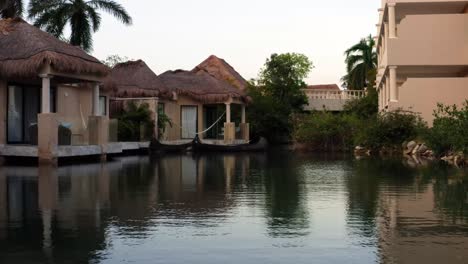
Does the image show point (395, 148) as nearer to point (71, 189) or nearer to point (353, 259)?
point (71, 189)

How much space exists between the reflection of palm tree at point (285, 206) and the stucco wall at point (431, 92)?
14.7 m

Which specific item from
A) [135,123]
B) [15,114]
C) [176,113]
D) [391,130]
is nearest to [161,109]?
[176,113]

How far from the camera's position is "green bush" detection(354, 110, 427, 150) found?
29422 millimetres

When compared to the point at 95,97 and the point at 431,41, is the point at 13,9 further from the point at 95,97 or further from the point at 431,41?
the point at 431,41

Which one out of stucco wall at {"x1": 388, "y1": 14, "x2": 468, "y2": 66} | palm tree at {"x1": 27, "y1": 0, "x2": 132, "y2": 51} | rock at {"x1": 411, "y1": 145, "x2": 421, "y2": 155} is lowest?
rock at {"x1": 411, "y1": 145, "x2": 421, "y2": 155}

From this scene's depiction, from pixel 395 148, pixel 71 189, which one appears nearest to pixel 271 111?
pixel 395 148

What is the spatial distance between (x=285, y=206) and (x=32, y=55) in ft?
42.2

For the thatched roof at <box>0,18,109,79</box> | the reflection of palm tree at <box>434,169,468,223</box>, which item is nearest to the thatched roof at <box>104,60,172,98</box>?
the thatched roof at <box>0,18,109,79</box>

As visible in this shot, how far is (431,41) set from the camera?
100.0ft

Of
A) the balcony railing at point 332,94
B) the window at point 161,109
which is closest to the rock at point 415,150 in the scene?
the window at point 161,109

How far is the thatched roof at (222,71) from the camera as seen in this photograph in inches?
1941

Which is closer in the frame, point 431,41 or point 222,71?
point 431,41

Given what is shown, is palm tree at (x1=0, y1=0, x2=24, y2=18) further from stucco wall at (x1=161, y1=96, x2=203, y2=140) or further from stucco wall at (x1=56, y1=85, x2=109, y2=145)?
stucco wall at (x1=56, y1=85, x2=109, y2=145)

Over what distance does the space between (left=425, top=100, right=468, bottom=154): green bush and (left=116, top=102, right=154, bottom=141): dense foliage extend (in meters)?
13.2
